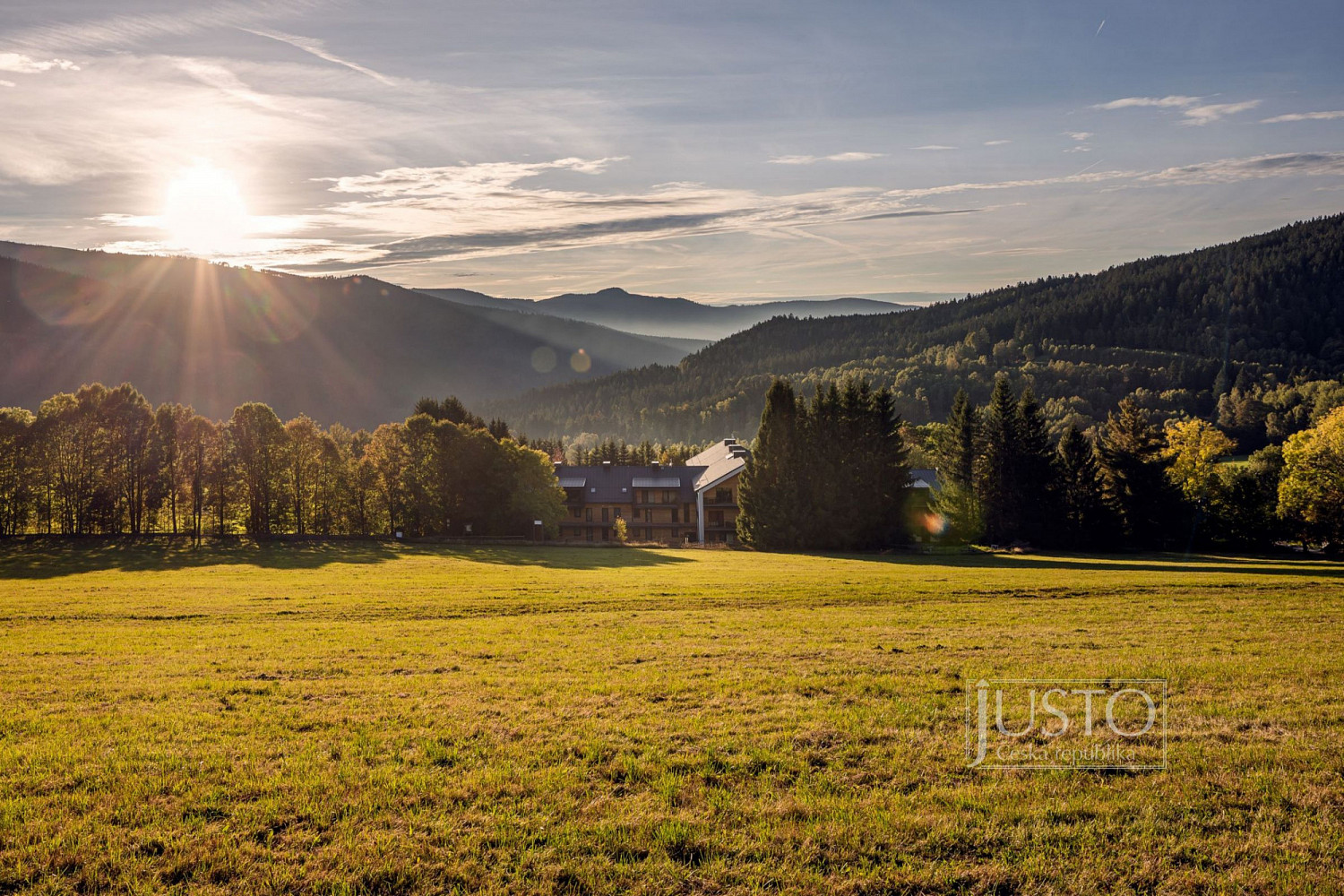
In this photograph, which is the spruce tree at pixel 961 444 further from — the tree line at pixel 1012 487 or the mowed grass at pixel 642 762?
the mowed grass at pixel 642 762

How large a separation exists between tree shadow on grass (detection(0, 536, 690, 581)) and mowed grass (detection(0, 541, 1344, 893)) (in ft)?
89.4

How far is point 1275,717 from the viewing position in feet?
35.7

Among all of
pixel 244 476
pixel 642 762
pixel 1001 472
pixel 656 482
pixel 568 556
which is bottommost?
pixel 568 556

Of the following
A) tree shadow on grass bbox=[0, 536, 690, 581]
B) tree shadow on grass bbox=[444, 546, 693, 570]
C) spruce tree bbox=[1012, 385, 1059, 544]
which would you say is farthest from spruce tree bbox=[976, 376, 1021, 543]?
tree shadow on grass bbox=[0, 536, 690, 581]

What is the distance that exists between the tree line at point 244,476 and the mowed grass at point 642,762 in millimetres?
51913

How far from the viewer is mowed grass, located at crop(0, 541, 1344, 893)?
7.00 metres

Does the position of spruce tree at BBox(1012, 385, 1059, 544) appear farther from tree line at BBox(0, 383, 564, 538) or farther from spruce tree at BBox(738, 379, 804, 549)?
tree line at BBox(0, 383, 564, 538)

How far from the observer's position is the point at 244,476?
222ft

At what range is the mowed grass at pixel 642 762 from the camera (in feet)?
23.0

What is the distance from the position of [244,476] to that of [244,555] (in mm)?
17581

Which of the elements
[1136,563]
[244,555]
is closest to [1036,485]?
[1136,563]

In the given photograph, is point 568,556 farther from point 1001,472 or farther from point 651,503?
point 651,503

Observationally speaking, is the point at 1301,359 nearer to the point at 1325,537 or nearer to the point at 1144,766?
the point at 1325,537

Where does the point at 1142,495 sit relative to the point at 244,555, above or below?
above
